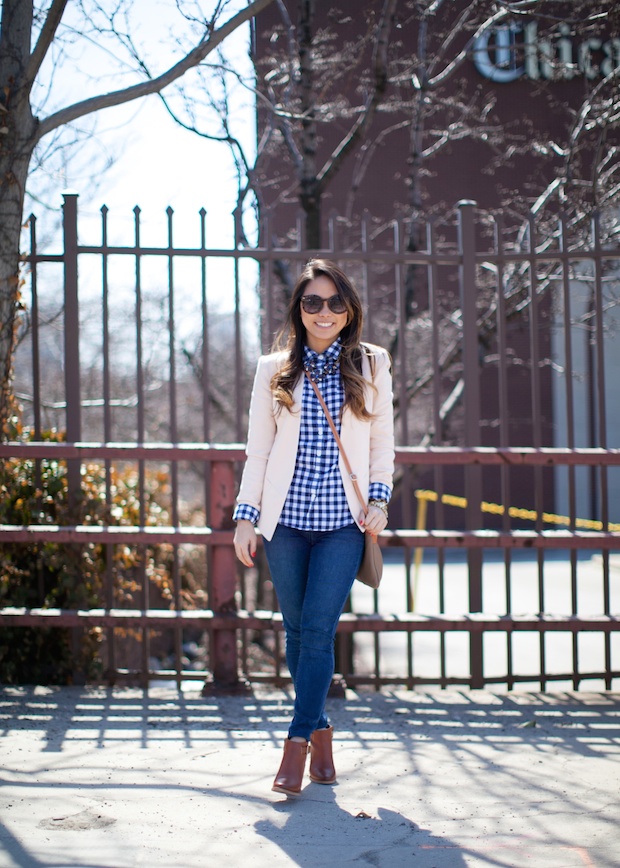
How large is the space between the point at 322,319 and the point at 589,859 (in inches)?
77.2

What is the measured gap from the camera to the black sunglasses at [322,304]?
321cm

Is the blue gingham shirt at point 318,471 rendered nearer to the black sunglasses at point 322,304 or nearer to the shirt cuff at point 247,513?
the shirt cuff at point 247,513

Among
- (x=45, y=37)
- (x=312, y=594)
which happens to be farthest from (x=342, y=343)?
(x=45, y=37)

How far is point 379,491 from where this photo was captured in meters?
3.24

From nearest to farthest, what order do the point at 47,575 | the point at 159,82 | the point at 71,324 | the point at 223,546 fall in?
the point at 159,82 → the point at 223,546 → the point at 71,324 → the point at 47,575

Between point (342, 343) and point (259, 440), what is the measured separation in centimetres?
49

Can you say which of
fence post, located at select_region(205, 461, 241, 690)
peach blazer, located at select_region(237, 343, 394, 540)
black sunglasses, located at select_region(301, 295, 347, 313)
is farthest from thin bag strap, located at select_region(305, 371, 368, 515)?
fence post, located at select_region(205, 461, 241, 690)

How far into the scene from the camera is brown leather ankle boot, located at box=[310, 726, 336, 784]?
322 centimetres

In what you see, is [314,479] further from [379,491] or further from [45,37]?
[45,37]

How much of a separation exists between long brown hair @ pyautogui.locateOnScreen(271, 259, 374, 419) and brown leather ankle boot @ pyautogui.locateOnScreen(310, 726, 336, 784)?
119cm

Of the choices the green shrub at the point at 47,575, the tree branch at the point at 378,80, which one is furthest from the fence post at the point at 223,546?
the tree branch at the point at 378,80

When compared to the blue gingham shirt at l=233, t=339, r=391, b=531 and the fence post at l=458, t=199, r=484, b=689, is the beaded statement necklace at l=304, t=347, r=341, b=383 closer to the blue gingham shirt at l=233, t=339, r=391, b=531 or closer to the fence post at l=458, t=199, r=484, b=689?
the blue gingham shirt at l=233, t=339, r=391, b=531

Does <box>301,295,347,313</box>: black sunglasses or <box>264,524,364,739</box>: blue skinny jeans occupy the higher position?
<box>301,295,347,313</box>: black sunglasses

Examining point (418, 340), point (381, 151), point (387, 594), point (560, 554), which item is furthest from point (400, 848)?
point (381, 151)
